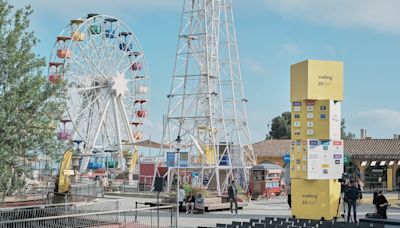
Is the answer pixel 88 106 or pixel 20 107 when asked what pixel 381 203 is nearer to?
pixel 20 107

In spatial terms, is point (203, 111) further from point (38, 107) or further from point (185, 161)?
point (38, 107)

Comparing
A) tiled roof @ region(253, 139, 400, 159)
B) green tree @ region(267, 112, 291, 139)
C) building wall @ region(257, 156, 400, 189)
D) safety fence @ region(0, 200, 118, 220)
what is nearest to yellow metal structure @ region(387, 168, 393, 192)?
building wall @ region(257, 156, 400, 189)

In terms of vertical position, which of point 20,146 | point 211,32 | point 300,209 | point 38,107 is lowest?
point 300,209

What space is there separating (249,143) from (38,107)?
30.4m

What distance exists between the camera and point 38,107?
14.3 metres

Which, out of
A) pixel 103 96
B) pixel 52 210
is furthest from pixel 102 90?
pixel 52 210

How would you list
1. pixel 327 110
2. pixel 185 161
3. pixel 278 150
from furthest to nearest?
pixel 278 150, pixel 185 161, pixel 327 110

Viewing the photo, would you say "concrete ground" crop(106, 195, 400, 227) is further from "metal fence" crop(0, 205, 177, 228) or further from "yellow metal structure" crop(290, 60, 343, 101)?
"yellow metal structure" crop(290, 60, 343, 101)

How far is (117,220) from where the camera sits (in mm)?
18203

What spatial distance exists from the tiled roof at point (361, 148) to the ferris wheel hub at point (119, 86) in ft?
54.0

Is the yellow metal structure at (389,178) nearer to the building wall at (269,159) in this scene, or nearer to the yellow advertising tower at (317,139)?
the building wall at (269,159)

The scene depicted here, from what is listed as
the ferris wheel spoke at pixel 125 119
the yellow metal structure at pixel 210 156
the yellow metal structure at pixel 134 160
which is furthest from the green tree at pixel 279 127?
the yellow metal structure at pixel 210 156

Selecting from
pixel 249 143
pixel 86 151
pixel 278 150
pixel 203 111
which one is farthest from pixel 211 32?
pixel 278 150

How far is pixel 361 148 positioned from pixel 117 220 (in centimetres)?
4690
